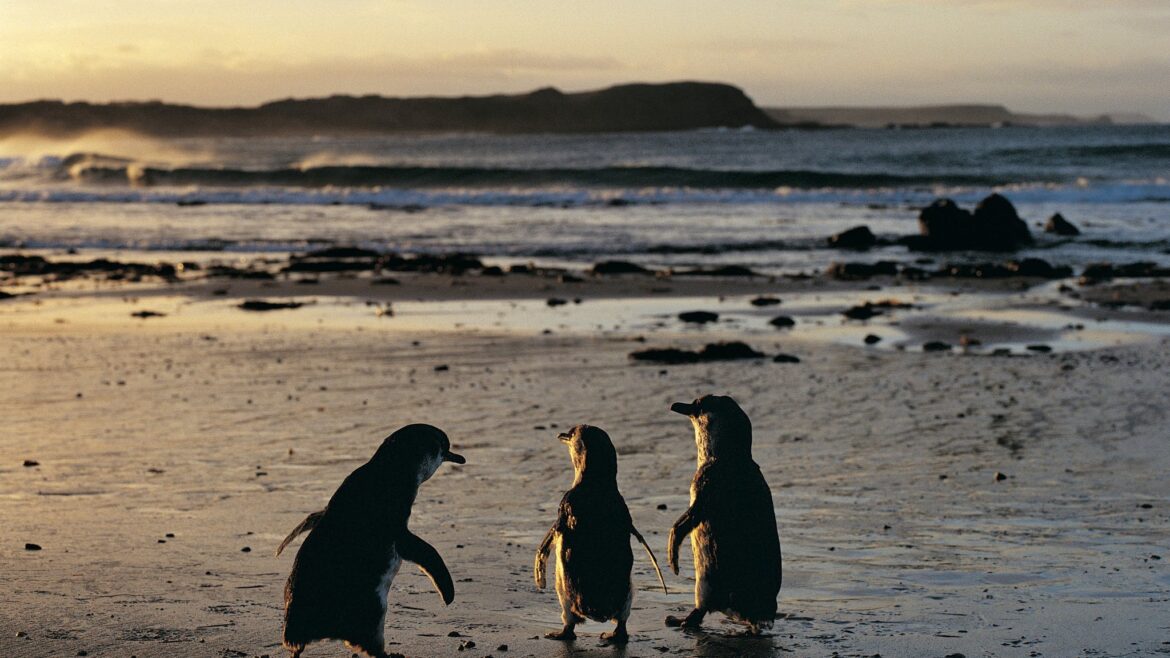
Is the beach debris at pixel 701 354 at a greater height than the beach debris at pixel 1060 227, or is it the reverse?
the beach debris at pixel 1060 227

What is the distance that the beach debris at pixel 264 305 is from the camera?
17.9 m

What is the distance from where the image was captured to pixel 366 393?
11.7 metres

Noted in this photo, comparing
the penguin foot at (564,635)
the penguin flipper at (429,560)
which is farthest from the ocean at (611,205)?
the penguin flipper at (429,560)

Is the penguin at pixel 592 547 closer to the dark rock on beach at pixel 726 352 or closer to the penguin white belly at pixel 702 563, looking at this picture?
the penguin white belly at pixel 702 563

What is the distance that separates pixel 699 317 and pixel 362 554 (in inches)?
458

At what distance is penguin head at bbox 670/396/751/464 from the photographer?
612cm

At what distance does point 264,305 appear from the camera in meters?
18.0

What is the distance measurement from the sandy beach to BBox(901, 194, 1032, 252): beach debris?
11.9 meters

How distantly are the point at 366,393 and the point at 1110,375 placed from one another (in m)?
6.45

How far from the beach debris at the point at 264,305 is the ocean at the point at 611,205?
30.1ft

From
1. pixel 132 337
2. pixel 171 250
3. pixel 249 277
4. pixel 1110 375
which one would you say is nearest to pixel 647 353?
pixel 1110 375

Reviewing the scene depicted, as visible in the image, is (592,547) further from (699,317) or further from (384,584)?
(699,317)

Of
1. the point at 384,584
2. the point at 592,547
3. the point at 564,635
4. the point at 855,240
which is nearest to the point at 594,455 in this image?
the point at 592,547

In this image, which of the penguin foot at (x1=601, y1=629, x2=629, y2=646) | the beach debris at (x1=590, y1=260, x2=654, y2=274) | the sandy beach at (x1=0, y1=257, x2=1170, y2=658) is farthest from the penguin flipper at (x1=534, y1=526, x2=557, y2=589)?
the beach debris at (x1=590, y1=260, x2=654, y2=274)
